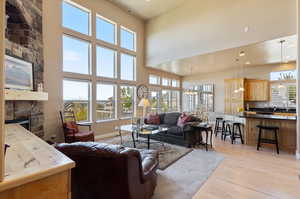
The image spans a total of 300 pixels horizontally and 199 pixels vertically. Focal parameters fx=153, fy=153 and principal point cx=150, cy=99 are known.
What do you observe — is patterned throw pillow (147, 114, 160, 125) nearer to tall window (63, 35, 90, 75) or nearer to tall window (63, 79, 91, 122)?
tall window (63, 79, 91, 122)

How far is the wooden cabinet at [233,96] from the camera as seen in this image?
7.62 metres

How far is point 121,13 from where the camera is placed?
6.38 m

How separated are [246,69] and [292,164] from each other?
591 centimetres

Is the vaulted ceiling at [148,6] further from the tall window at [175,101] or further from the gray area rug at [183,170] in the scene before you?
the gray area rug at [183,170]

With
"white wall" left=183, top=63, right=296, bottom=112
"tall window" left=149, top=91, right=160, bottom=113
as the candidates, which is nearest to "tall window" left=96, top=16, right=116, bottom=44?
"tall window" left=149, top=91, right=160, bottom=113

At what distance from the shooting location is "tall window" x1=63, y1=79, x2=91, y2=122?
4.90 metres

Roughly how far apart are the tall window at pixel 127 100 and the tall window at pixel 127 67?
47cm

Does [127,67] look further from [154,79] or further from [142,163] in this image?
[142,163]

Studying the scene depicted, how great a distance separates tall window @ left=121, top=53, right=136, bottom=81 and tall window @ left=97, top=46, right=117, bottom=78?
453 millimetres

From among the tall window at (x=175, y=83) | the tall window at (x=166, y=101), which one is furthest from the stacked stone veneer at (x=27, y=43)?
the tall window at (x=175, y=83)

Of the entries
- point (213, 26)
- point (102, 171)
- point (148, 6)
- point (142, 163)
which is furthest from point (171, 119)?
point (148, 6)

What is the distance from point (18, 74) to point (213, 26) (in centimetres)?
581

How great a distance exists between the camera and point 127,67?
6.90 m

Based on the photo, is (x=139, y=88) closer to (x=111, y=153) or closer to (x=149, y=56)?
(x=149, y=56)
